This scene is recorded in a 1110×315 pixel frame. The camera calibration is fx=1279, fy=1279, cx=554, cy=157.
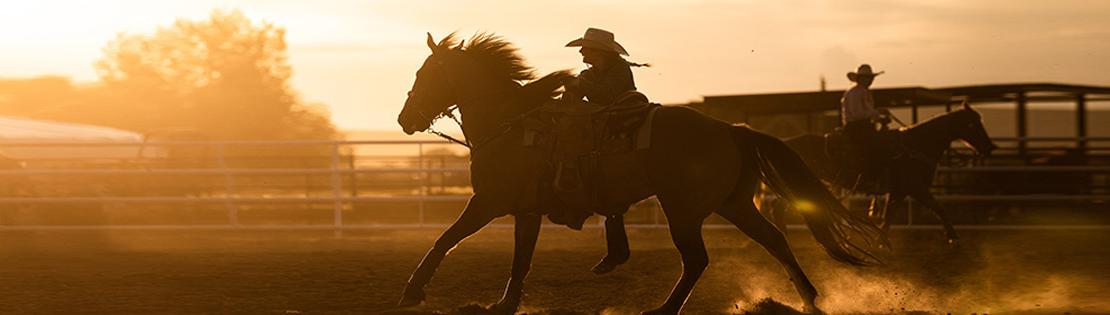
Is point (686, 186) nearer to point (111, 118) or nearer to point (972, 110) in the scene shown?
point (972, 110)

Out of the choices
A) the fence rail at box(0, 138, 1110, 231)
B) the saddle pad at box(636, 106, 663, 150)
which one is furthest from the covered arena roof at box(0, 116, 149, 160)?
the saddle pad at box(636, 106, 663, 150)

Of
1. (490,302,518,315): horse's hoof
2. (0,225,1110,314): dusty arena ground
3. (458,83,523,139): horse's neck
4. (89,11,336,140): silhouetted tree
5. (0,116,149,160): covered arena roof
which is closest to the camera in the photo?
(490,302,518,315): horse's hoof

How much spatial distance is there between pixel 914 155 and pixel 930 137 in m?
0.34

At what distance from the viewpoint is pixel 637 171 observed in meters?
6.35

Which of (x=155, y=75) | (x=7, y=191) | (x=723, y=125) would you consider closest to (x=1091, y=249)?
(x=723, y=125)

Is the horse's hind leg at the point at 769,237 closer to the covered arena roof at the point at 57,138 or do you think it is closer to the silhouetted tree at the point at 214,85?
the covered arena roof at the point at 57,138

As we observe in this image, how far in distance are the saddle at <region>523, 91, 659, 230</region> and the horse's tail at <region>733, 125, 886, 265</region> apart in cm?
63

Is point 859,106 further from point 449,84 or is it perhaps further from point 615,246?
point 449,84

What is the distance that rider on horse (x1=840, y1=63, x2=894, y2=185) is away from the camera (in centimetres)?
1123

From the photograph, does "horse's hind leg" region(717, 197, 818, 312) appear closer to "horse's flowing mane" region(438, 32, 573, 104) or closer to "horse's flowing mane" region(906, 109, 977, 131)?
"horse's flowing mane" region(438, 32, 573, 104)

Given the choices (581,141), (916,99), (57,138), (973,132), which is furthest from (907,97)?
(57,138)

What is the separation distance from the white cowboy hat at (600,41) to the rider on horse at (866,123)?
16.4 feet

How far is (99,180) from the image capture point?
727 inches

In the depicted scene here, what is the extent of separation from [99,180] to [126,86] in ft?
79.1
